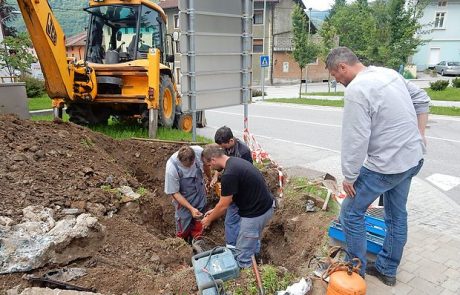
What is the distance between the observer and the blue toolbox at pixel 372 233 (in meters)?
3.50

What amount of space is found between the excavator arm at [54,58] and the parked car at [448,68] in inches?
1431

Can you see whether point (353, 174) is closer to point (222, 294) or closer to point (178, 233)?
point (222, 294)

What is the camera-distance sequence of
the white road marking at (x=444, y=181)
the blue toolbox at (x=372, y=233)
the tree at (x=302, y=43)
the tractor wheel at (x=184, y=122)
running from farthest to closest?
the tree at (x=302, y=43) → the tractor wheel at (x=184, y=122) → the white road marking at (x=444, y=181) → the blue toolbox at (x=372, y=233)

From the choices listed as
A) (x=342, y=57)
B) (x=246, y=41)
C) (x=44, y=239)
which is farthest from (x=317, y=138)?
(x=44, y=239)

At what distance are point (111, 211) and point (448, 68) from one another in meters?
38.5

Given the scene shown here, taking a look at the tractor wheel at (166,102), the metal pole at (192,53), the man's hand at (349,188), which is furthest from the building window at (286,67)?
the man's hand at (349,188)

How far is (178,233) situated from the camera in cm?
482

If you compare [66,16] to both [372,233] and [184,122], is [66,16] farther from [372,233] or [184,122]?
[372,233]

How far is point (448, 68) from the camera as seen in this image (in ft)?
112

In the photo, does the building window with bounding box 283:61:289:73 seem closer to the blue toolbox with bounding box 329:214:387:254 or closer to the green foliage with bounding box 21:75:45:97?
the green foliage with bounding box 21:75:45:97

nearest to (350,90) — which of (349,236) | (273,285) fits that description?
(349,236)

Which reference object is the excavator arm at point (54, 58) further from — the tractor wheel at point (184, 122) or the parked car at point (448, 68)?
the parked car at point (448, 68)

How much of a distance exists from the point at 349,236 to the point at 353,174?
24.2 inches

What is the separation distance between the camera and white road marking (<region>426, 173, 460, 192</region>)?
623 centimetres
